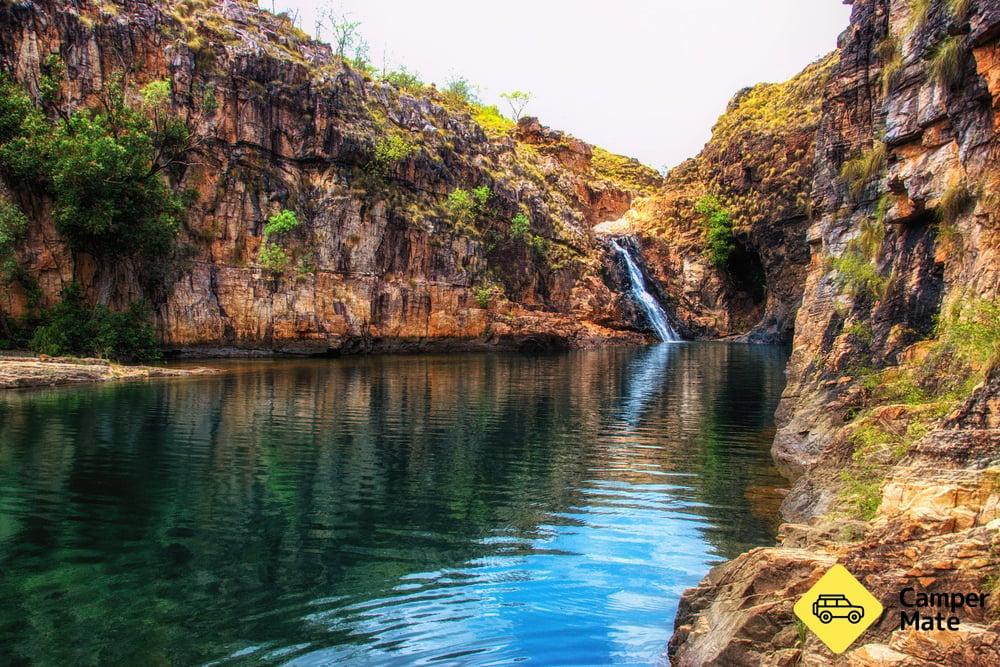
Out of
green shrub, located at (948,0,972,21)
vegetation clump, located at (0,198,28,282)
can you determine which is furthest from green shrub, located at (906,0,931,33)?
vegetation clump, located at (0,198,28,282)

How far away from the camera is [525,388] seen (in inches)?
1366

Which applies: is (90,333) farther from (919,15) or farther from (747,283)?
(747,283)

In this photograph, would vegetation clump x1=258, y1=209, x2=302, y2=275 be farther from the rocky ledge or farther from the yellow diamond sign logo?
the yellow diamond sign logo

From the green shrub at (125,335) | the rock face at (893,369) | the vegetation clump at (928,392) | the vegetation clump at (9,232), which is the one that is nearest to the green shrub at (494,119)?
the green shrub at (125,335)

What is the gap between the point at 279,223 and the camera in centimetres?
5462

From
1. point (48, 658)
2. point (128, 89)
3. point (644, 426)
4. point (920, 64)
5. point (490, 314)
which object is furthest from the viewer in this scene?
point (490, 314)

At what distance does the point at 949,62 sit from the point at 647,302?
71.0m

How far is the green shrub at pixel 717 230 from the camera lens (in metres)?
81.2

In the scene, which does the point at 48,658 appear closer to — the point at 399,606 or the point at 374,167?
the point at 399,606

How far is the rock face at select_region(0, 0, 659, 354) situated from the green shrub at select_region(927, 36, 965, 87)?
47.3 m

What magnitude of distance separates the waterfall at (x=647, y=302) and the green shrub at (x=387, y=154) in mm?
33135

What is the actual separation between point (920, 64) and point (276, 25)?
61.3m

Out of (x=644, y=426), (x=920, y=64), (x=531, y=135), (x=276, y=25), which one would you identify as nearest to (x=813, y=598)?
(x=920, y=64)

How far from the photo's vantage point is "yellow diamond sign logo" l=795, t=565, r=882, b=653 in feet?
18.6
